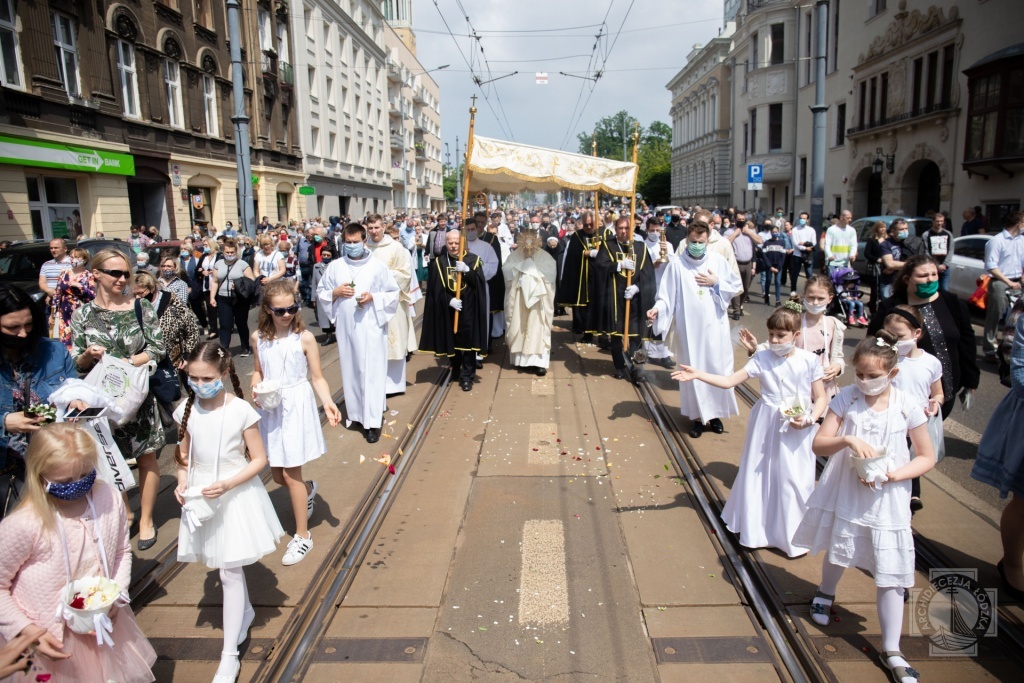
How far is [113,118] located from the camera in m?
21.3

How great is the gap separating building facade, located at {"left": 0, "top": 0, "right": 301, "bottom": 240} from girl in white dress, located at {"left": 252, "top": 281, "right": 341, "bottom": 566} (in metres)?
16.2

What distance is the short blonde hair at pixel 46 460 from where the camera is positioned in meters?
2.71

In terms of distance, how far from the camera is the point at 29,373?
3.83m

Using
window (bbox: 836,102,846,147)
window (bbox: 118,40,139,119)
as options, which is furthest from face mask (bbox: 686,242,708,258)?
window (bbox: 836,102,846,147)

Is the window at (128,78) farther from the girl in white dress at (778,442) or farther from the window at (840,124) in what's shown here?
the window at (840,124)

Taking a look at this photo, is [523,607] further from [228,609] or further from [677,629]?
[228,609]

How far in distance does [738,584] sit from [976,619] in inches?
48.1

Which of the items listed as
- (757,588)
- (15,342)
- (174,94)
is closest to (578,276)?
(757,588)

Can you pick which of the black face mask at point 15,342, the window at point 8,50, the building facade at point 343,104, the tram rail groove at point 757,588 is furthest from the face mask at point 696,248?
the building facade at point 343,104

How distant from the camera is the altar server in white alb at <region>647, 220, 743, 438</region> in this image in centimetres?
696

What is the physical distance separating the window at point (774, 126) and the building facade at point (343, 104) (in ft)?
85.7

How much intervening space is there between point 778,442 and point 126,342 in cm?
427

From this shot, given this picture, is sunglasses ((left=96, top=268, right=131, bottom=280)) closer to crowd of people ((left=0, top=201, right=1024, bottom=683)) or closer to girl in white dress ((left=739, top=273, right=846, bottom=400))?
crowd of people ((left=0, top=201, right=1024, bottom=683))

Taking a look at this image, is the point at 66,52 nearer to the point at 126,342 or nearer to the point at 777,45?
the point at 126,342
